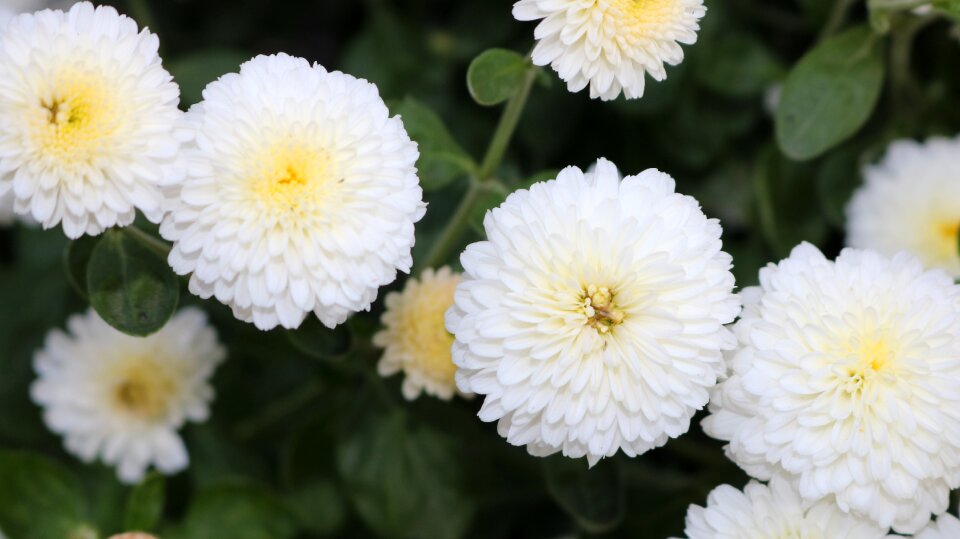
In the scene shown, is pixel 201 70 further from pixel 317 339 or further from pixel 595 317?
pixel 595 317

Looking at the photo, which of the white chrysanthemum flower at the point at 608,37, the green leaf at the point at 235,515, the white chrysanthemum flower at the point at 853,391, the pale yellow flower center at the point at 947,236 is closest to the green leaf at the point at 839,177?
the pale yellow flower center at the point at 947,236

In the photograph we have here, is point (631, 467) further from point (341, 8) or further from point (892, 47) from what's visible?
point (341, 8)

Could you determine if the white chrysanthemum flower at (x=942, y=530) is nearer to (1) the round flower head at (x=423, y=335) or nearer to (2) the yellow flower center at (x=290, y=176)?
(1) the round flower head at (x=423, y=335)

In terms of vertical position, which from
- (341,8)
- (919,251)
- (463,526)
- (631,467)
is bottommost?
(463,526)

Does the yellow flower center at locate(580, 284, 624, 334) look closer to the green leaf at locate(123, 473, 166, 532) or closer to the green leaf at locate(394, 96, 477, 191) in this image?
the green leaf at locate(394, 96, 477, 191)

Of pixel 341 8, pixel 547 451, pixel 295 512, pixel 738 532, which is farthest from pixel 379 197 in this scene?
pixel 341 8

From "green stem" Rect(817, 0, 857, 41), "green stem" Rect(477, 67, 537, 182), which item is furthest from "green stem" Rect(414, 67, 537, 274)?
"green stem" Rect(817, 0, 857, 41)
